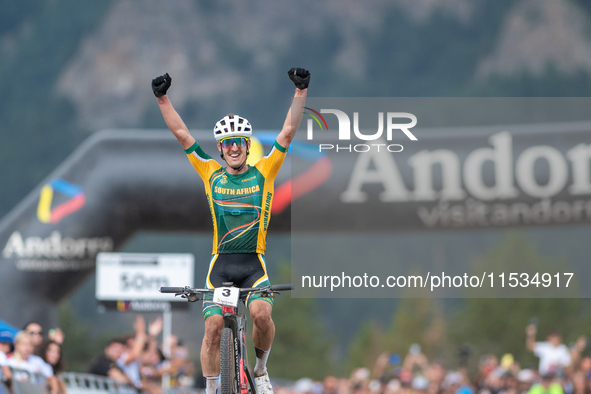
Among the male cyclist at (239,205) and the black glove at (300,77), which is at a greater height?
the black glove at (300,77)

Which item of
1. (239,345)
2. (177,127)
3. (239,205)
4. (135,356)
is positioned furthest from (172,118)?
(135,356)

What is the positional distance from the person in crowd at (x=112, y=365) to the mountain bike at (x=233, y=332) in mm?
4977

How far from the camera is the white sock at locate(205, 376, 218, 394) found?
759 centimetres

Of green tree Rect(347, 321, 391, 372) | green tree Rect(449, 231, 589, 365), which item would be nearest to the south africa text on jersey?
green tree Rect(449, 231, 589, 365)

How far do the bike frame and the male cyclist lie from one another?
0.20 meters

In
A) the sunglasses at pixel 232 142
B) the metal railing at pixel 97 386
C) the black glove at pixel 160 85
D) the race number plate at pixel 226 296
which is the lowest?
the metal railing at pixel 97 386

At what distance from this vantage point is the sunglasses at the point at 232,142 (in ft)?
25.4

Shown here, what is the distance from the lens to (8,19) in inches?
5487

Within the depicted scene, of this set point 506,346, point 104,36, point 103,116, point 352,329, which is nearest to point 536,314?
point 506,346

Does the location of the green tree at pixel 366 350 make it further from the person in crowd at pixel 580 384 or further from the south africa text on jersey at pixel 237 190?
the south africa text on jersey at pixel 237 190

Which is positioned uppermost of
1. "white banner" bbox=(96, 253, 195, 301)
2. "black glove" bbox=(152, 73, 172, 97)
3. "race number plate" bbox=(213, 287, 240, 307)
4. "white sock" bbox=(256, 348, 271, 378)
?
"black glove" bbox=(152, 73, 172, 97)

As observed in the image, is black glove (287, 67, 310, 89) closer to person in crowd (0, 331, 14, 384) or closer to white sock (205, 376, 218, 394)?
white sock (205, 376, 218, 394)

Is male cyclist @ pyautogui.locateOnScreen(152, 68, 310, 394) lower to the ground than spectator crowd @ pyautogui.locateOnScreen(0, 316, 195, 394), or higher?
higher

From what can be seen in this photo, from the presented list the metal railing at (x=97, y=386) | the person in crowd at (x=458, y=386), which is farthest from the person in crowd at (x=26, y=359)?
the person in crowd at (x=458, y=386)
